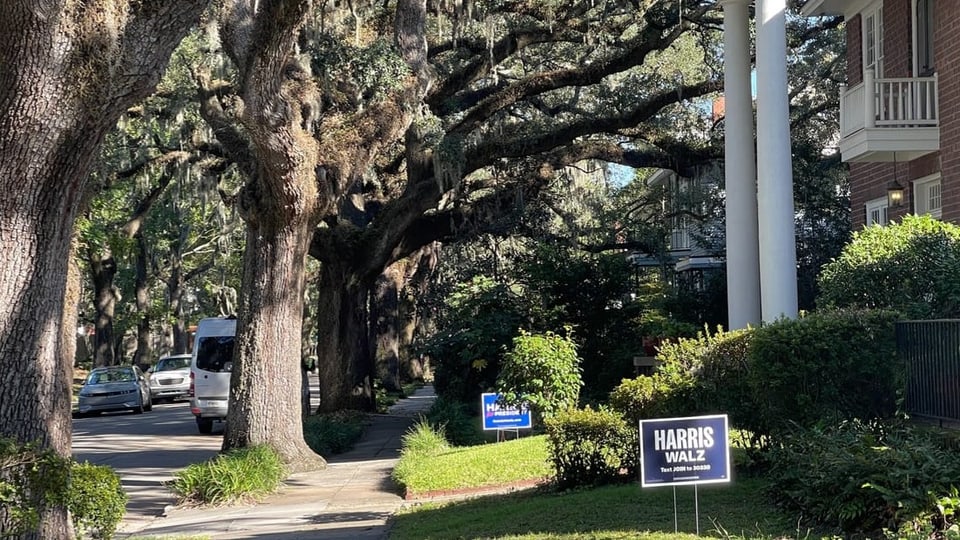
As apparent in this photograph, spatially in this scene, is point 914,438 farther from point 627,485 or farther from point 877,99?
point 877,99

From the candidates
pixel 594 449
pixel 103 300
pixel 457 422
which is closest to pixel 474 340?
pixel 457 422

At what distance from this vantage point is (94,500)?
9.62 metres

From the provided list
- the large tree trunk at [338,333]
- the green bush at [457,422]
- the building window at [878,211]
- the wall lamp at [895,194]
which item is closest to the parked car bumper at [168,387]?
the large tree trunk at [338,333]

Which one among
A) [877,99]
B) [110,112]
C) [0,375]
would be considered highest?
[877,99]

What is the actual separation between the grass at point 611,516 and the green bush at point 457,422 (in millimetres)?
7703

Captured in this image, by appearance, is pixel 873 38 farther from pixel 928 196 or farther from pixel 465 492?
pixel 465 492

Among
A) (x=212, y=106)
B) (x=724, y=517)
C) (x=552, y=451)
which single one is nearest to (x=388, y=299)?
(x=212, y=106)

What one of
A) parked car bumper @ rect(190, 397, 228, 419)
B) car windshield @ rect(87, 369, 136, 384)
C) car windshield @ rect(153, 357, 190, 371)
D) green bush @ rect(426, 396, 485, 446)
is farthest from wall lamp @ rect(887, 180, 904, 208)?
car windshield @ rect(153, 357, 190, 371)

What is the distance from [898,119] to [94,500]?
549 inches

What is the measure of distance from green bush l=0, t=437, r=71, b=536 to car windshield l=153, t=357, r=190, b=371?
35898 millimetres

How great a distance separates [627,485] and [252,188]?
8140 millimetres

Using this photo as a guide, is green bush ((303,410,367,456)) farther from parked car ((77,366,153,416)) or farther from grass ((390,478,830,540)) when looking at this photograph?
parked car ((77,366,153,416))

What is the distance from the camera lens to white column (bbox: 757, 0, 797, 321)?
55.8 ft

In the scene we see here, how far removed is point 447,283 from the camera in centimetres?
3466
